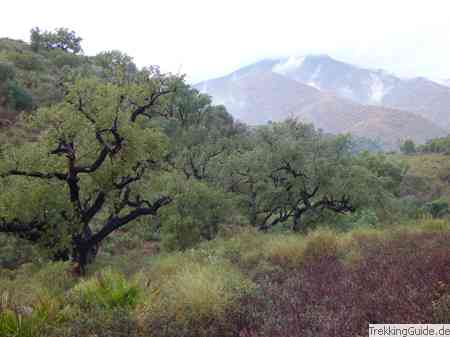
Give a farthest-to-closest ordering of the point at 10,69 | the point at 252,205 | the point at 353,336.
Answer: the point at 10,69
the point at 252,205
the point at 353,336

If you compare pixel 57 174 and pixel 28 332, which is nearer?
pixel 28 332

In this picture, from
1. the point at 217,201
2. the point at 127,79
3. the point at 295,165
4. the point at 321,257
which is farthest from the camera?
the point at 295,165

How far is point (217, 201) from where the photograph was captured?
15.4 metres

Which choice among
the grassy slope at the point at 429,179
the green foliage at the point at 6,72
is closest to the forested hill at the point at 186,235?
the green foliage at the point at 6,72

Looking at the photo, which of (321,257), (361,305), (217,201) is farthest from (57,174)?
(361,305)

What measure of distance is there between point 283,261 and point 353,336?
13.1 feet

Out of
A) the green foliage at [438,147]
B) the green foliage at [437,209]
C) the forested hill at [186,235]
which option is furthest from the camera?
the green foliage at [438,147]

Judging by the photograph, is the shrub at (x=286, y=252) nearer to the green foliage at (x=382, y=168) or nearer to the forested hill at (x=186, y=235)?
the forested hill at (x=186, y=235)

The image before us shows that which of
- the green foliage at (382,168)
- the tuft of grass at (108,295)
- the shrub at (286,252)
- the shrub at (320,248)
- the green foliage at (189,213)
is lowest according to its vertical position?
the green foliage at (382,168)

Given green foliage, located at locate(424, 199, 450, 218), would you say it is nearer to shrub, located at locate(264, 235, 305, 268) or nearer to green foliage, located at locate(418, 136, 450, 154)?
shrub, located at locate(264, 235, 305, 268)

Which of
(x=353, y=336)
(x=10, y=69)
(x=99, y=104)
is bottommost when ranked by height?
(x=353, y=336)

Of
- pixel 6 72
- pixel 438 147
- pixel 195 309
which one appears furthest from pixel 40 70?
pixel 438 147

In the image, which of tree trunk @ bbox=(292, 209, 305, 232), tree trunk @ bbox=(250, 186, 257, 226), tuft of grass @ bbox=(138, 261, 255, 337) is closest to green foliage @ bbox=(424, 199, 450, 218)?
tree trunk @ bbox=(292, 209, 305, 232)

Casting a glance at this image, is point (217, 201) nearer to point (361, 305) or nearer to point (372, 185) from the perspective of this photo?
point (372, 185)
